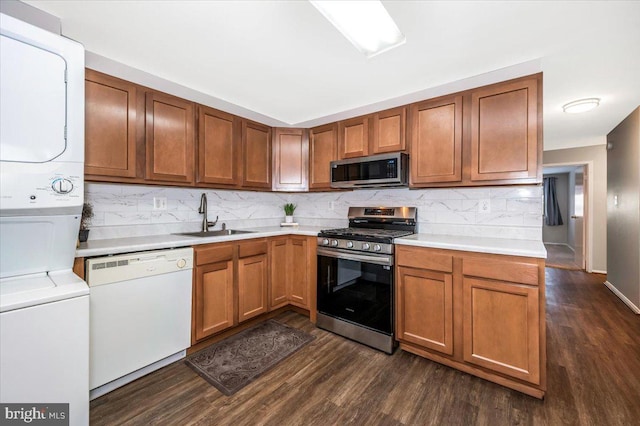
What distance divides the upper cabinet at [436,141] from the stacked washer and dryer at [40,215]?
7.94 ft

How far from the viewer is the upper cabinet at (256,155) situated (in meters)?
3.00

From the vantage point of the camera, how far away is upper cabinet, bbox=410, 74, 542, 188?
2027 millimetres

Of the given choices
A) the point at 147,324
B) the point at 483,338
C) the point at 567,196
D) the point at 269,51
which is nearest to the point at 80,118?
the point at 269,51

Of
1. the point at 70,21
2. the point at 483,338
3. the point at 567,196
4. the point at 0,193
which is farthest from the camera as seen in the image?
the point at 567,196

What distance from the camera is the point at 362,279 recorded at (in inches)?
97.3

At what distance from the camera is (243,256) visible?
Answer: 8.50 feet

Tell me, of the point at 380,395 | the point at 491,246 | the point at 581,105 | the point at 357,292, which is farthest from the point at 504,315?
the point at 581,105

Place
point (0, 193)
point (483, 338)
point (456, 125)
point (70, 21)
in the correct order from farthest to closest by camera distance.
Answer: point (456, 125), point (483, 338), point (70, 21), point (0, 193)

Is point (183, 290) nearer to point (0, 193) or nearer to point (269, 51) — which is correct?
point (0, 193)

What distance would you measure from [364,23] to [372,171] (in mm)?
1359

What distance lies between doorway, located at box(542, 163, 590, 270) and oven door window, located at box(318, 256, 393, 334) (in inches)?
195

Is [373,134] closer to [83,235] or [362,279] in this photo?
[362,279]

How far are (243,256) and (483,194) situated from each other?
90.3 inches

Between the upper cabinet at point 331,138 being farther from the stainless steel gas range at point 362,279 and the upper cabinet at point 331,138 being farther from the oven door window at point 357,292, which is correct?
the oven door window at point 357,292
